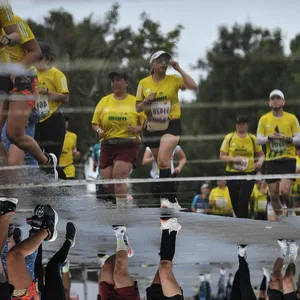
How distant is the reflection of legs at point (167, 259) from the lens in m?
5.35

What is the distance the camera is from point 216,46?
4.30 meters

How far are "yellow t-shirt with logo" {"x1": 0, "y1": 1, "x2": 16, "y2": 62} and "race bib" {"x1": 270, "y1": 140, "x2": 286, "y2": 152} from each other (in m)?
1.39

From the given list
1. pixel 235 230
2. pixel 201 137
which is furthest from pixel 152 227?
pixel 201 137

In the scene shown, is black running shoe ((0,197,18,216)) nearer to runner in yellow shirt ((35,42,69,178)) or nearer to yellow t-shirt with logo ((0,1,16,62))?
runner in yellow shirt ((35,42,69,178))

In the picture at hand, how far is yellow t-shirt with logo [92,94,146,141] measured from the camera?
468 centimetres

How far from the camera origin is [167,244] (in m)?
5.43

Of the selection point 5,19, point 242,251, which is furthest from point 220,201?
point 5,19

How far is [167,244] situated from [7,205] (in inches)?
38.4

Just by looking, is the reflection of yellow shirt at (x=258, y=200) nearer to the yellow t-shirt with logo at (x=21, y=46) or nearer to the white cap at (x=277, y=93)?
the white cap at (x=277, y=93)

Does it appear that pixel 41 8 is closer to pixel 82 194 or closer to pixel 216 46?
pixel 216 46

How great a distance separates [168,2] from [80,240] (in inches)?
85.1

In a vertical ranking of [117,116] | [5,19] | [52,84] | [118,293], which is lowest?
[118,293]

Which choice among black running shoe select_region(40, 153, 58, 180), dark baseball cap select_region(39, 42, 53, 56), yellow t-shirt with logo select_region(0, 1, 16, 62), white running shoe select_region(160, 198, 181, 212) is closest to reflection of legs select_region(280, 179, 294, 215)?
white running shoe select_region(160, 198, 181, 212)

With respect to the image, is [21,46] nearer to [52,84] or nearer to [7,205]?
[52,84]
